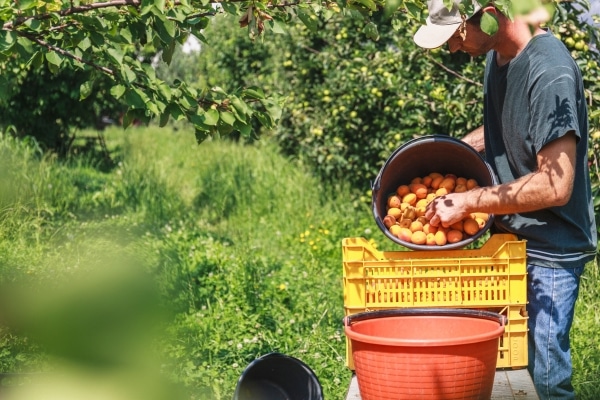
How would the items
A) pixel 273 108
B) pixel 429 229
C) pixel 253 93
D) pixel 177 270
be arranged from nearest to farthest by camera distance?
1. pixel 429 229
2. pixel 253 93
3. pixel 273 108
4. pixel 177 270

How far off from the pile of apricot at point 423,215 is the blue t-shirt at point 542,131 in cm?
14

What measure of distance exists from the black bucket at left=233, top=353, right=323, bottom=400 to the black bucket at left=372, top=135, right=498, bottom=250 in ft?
1.98

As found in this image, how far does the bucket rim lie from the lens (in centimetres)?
217

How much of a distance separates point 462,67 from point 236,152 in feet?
13.8

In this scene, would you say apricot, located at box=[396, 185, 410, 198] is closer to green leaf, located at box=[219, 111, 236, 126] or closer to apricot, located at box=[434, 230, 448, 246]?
apricot, located at box=[434, 230, 448, 246]

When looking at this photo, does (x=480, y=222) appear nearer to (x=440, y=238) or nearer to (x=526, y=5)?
(x=440, y=238)

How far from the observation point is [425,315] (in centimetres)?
250

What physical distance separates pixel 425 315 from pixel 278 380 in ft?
2.42

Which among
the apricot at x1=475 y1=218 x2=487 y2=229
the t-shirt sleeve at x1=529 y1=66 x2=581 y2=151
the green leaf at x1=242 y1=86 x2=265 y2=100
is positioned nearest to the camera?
the t-shirt sleeve at x1=529 y1=66 x2=581 y2=151

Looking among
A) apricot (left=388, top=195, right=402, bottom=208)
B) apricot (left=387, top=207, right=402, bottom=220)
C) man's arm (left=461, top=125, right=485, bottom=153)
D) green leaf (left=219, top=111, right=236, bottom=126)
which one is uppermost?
green leaf (left=219, top=111, right=236, bottom=126)

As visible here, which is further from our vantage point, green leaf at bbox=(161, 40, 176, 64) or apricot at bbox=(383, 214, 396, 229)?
green leaf at bbox=(161, 40, 176, 64)

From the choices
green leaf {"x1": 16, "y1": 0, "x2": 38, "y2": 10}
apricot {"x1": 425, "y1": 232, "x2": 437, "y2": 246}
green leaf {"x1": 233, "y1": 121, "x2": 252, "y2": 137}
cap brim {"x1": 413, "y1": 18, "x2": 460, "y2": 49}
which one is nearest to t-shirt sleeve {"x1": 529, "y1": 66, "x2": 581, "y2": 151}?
cap brim {"x1": 413, "y1": 18, "x2": 460, "y2": 49}

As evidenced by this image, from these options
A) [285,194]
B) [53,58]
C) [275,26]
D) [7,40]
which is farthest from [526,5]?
[285,194]

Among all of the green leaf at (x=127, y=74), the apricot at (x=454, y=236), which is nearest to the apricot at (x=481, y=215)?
the apricot at (x=454, y=236)
